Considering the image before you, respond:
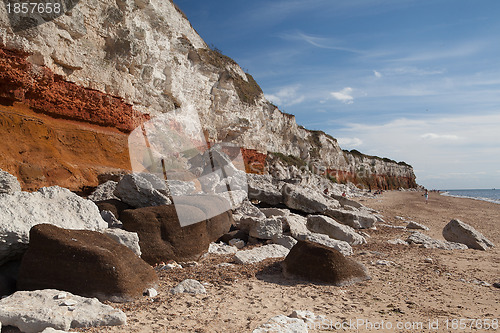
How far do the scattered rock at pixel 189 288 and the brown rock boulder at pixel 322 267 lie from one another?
144 centimetres

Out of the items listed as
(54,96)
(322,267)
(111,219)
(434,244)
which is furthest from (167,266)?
(54,96)

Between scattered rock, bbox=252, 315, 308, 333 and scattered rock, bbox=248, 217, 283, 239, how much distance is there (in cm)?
371

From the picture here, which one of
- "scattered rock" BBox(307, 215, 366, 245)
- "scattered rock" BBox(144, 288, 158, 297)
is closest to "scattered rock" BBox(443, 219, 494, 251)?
"scattered rock" BBox(307, 215, 366, 245)

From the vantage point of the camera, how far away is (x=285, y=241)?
6887mm

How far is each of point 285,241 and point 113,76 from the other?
43.5ft

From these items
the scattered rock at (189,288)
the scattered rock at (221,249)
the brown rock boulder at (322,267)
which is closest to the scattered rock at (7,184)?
the scattered rock at (189,288)

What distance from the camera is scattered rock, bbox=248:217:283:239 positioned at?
707 centimetres

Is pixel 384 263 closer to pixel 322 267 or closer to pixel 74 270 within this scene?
pixel 322 267

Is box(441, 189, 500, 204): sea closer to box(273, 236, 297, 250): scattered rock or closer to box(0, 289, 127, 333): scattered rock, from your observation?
box(273, 236, 297, 250): scattered rock

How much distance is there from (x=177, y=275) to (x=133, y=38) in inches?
632

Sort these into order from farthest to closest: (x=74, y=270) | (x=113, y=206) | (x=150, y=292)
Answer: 1. (x=113, y=206)
2. (x=150, y=292)
3. (x=74, y=270)

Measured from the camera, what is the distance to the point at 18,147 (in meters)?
10.4

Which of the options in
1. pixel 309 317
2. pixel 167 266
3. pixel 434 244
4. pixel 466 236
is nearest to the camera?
pixel 309 317

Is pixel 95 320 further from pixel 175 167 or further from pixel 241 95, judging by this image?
pixel 241 95
